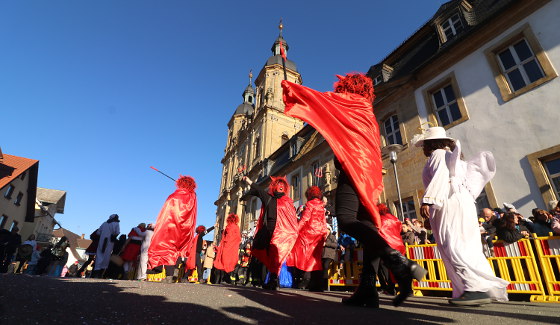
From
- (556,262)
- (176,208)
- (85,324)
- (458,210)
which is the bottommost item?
(85,324)

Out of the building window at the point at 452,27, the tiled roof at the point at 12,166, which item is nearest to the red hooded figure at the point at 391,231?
the building window at the point at 452,27

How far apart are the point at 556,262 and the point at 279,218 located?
15.4ft

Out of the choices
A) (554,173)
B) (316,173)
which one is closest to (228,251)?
(554,173)

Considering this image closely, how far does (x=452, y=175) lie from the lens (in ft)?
9.84

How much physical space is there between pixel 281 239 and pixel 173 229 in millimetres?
2520

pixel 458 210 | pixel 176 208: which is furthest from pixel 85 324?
pixel 176 208

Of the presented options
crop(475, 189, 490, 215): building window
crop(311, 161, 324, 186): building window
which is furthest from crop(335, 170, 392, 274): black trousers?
crop(311, 161, 324, 186): building window

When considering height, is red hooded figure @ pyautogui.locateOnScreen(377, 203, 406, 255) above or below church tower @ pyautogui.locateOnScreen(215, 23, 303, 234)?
below

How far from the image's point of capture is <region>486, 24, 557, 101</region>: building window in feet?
29.3

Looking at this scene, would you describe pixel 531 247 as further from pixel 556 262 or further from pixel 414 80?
pixel 414 80

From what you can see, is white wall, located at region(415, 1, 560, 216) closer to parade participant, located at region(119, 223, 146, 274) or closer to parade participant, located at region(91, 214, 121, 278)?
parade participant, located at region(119, 223, 146, 274)

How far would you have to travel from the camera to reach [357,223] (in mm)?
2406

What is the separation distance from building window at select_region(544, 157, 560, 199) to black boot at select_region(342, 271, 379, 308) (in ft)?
29.3

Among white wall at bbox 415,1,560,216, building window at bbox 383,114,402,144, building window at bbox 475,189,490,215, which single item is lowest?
building window at bbox 475,189,490,215
